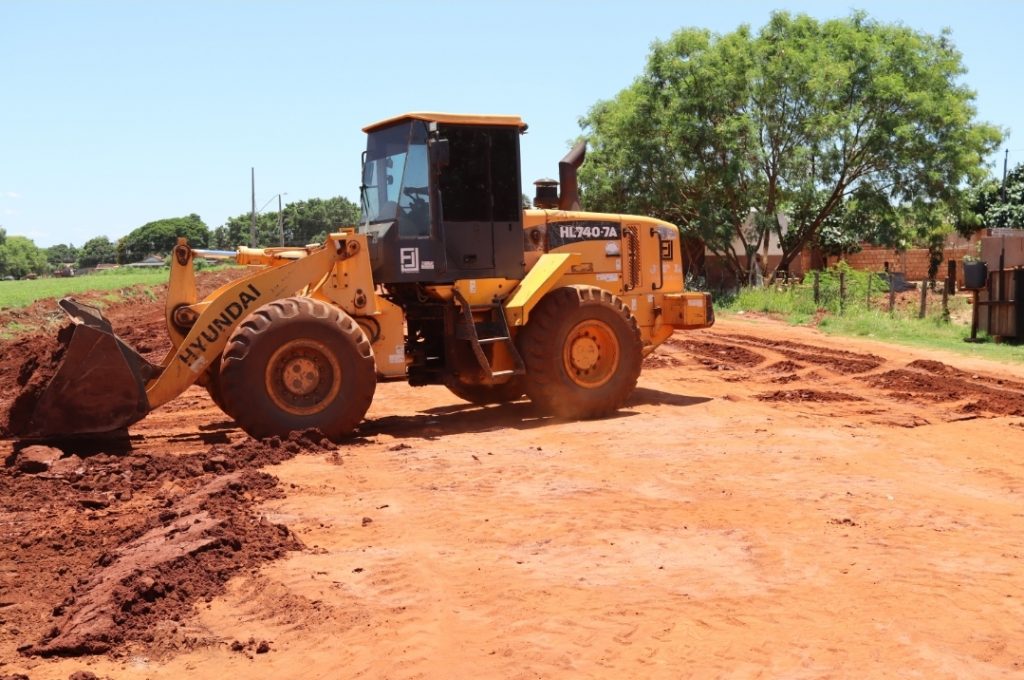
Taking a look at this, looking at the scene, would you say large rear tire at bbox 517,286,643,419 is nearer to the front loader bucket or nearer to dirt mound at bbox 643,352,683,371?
the front loader bucket

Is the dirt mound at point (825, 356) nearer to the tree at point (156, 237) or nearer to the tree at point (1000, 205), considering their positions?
the tree at point (1000, 205)

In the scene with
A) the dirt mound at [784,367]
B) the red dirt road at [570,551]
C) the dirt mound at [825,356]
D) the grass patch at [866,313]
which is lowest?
the red dirt road at [570,551]

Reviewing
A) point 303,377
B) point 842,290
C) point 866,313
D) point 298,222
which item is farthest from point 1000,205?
point 298,222

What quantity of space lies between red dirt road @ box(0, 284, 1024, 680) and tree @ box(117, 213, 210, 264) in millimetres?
112175

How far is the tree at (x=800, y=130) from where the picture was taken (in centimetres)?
3491

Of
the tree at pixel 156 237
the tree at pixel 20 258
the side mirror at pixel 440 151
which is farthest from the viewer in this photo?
the tree at pixel 20 258

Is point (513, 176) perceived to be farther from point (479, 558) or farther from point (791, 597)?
point (791, 597)

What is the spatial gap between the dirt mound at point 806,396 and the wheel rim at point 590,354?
2.70 meters

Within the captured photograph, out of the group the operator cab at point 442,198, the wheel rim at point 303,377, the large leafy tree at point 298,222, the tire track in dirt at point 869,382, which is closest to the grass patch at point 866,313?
the tire track in dirt at point 869,382

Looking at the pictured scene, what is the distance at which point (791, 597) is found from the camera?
6.23 metres

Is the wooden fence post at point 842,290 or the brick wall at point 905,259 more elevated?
the brick wall at point 905,259

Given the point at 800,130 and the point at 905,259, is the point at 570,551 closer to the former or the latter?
the point at 800,130

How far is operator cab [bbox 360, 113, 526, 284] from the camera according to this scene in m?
11.8

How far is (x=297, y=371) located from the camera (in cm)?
1073
